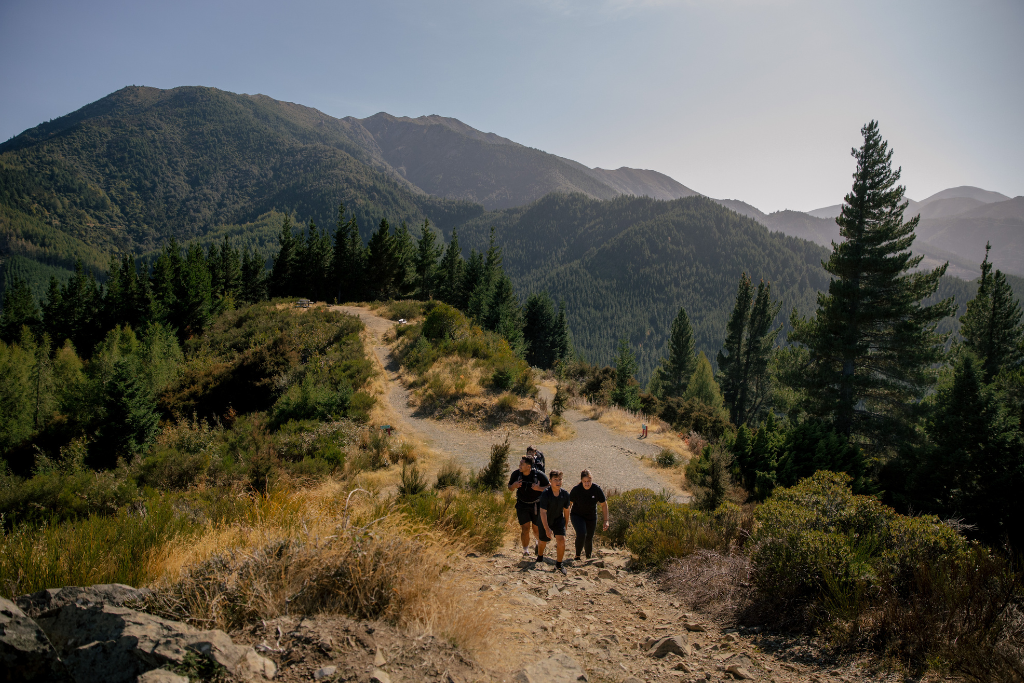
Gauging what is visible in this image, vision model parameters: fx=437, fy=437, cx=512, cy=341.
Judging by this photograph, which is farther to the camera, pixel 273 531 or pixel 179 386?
pixel 179 386

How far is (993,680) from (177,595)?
512 centimetres

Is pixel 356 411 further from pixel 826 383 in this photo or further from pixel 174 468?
pixel 826 383

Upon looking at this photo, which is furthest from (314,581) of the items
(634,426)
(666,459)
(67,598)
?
(634,426)

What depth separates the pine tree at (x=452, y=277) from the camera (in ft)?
147

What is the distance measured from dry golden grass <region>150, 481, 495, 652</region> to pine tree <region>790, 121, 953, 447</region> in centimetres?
2209

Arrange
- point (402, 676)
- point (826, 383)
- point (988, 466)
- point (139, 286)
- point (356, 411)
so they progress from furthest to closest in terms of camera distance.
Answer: point (139, 286) < point (826, 383) < point (356, 411) < point (988, 466) < point (402, 676)

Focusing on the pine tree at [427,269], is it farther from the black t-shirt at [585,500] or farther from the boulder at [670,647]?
the boulder at [670,647]

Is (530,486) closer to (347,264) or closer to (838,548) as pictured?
(838,548)

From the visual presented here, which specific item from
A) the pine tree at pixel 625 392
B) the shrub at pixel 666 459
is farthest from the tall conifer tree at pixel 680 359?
the shrub at pixel 666 459

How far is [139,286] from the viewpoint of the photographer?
36.6 metres

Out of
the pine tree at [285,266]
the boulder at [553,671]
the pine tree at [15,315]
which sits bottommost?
the pine tree at [15,315]

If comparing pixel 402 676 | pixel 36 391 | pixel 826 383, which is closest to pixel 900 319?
pixel 826 383

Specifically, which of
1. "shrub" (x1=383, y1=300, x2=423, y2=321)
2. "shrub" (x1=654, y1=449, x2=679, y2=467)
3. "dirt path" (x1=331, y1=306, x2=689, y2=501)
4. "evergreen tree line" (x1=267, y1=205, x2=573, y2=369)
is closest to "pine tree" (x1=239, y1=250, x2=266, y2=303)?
"evergreen tree line" (x1=267, y1=205, x2=573, y2=369)

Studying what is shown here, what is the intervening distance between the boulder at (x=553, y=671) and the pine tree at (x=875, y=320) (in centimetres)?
2142
